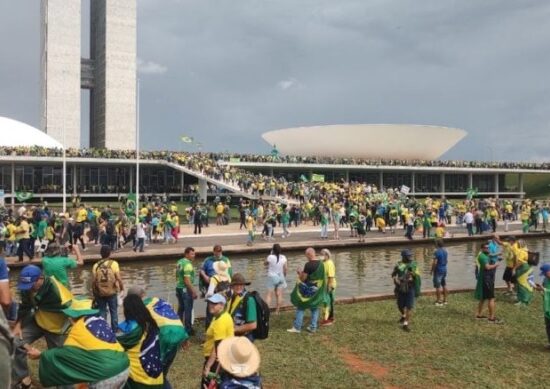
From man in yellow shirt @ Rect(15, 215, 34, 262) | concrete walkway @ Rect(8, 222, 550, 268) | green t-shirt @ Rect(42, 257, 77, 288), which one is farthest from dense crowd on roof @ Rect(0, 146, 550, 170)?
green t-shirt @ Rect(42, 257, 77, 288)

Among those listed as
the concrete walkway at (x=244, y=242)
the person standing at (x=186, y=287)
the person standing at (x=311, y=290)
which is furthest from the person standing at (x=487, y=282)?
the concrete walkway at (x=244, y=242)

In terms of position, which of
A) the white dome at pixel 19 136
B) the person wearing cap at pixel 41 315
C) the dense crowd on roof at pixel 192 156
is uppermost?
the white dome at pixel 19 136

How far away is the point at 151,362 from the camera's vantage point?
437 cm

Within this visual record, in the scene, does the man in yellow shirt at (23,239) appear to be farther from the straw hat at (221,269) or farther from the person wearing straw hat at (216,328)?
the person wearing straw hat at (216,328)

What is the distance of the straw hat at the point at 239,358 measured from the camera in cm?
417

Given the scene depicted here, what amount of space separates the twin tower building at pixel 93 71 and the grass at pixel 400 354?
233 ft

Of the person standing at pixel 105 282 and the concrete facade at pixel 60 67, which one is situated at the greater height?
the concrete facade at pixel 60 67

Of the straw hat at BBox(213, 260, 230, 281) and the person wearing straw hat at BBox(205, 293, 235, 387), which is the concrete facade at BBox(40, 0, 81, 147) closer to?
the straw hat at BBox(213, 260, 230, 281)

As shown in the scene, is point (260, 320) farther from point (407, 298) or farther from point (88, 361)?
point (407, 298)

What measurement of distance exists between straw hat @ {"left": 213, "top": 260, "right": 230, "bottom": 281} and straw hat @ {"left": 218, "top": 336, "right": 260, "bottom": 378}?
372 cm

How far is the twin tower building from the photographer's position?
74.0 meters

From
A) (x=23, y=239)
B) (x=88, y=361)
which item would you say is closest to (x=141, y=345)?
(x=88, y=361)

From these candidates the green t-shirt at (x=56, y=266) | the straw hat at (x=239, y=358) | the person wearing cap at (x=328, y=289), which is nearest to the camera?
the straw hat at (x=239, y=358)

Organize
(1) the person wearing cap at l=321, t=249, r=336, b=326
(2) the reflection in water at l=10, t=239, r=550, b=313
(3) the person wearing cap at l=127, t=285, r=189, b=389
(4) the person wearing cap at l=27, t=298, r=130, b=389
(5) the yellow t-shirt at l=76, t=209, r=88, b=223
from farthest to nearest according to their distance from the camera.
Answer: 1. (5) the yellow t-shirt at l=76, t=209, r=88, b=223
2. (2) the reflection in water at l=10, t=239, r=550, b=313
3. (1) the person wearing cap at l=321, t=249, r=336, b=326
4. (3) the person wearing cap at l=127, t=285, r=189, b=389
5. (4) the person wearing cap at l=27, t=298, r=130, b=389
